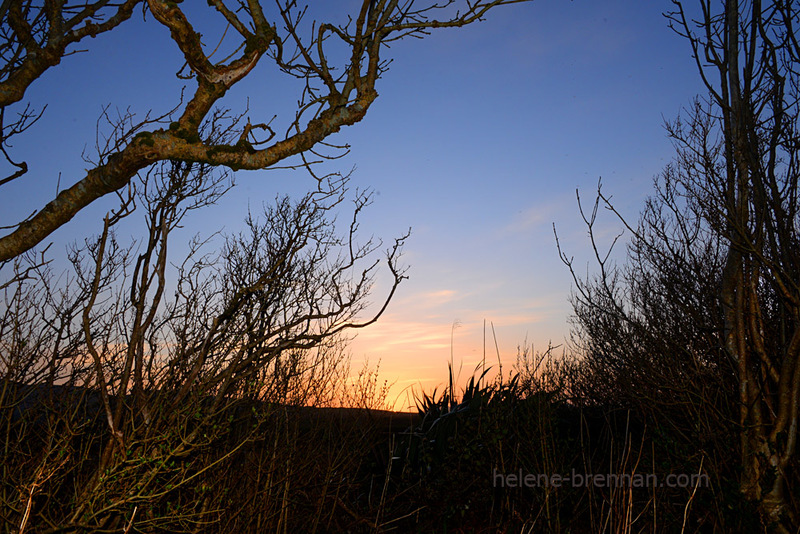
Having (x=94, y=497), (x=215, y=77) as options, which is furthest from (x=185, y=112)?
(x=94, y=497)

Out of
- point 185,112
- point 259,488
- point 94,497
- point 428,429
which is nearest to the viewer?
point 94,497

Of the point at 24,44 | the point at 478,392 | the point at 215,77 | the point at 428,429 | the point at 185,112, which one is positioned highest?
the point at 24,44

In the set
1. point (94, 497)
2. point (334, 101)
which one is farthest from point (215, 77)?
point (94, 497)

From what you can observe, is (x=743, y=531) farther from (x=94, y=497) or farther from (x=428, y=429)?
(x=94, y=497)

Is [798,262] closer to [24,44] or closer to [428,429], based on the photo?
[428,429]

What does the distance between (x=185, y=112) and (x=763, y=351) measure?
15.9 feet

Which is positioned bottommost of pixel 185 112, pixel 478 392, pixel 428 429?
pixel 428 429

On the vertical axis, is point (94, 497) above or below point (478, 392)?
→ below

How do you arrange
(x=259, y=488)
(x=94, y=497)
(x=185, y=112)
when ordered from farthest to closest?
1. (x=259, y=488)
2. (x=185, y=112)
3. (x=94, y=497)

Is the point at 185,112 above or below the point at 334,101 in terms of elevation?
below

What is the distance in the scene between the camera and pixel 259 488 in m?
4.73

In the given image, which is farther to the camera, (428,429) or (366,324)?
(428,429)

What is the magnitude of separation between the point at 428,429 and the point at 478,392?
950mm

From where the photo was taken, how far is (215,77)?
360 centimetres
